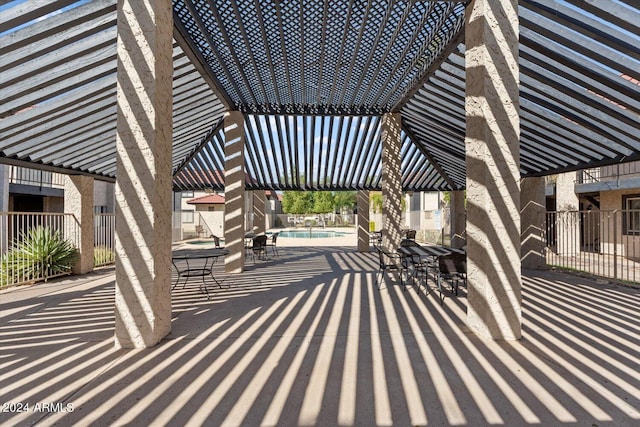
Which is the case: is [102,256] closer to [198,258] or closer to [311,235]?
[198,258]

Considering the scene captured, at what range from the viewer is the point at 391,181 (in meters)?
9.66

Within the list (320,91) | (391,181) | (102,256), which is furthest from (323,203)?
(320,91)

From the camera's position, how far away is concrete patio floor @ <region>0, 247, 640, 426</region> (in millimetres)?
2322

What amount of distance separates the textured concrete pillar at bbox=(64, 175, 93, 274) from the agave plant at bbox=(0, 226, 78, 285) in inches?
12.3

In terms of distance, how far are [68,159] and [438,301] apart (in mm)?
9369

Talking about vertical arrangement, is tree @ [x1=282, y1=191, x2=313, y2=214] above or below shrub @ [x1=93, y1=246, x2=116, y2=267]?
above

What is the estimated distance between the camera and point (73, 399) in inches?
99.6

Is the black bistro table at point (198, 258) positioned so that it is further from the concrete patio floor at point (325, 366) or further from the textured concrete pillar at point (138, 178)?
the textured concrete pillar at point (138, 178)

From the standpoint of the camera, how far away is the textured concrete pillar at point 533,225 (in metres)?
8.82

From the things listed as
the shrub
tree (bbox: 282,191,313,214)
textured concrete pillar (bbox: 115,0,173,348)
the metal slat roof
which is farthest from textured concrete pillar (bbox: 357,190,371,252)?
tree (bbox: 282,191,313,214)

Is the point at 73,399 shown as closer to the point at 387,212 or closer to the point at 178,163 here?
the point at 387,212

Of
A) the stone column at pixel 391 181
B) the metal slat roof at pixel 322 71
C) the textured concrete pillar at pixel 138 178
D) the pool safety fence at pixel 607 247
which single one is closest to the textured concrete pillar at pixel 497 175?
the metal slat roof at pixel 322 71

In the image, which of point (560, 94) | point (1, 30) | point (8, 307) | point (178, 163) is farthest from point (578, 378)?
point (178, 163)

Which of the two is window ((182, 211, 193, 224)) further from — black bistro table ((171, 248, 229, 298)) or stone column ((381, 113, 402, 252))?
stone column ((381, 113, 402, 252))
